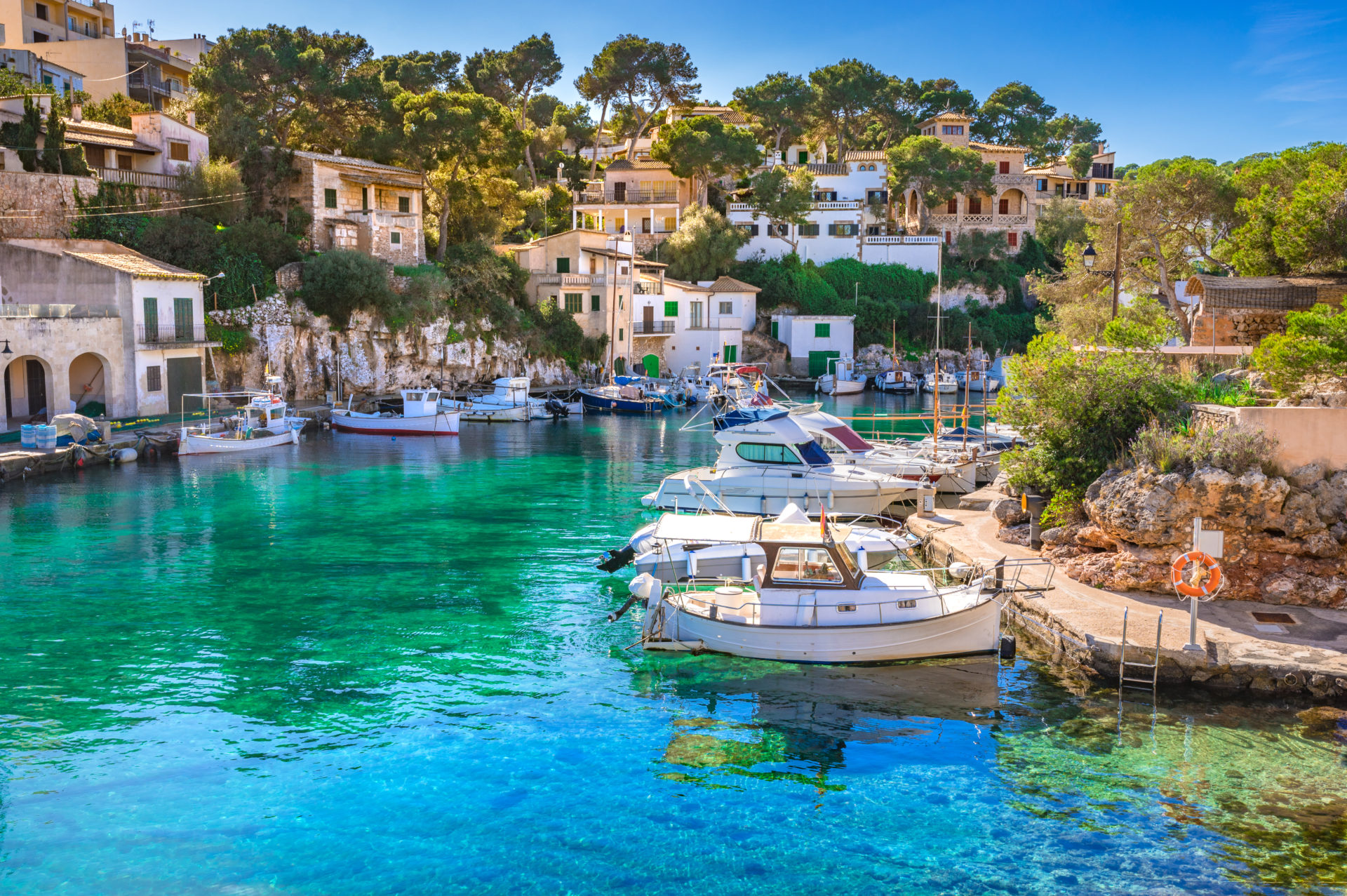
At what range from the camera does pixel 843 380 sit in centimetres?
6475

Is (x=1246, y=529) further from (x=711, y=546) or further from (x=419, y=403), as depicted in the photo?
(x=419, y=403)

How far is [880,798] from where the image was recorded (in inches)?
479

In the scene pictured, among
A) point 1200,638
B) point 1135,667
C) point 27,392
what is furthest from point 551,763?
point 27,392

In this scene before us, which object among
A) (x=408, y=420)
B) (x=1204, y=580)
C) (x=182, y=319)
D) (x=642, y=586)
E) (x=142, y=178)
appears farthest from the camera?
(x=142, y=178)

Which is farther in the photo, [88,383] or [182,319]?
[182,319]

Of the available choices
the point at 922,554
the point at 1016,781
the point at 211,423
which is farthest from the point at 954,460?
the point at 211,423

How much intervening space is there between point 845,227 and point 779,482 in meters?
52.6

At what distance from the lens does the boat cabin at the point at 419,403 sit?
147ft

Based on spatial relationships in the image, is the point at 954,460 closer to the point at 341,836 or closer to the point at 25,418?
the point at 341,836

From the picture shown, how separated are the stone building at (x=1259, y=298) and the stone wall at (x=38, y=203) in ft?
142

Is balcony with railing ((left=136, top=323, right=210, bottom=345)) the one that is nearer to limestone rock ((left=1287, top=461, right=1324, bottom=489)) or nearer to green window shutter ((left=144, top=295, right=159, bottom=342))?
green window shutter ((left=144, top=295, right=159, bottom=342))

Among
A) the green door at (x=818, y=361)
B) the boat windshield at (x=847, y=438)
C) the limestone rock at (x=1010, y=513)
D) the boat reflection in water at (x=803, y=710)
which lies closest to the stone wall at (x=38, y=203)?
the boat windshield at (x=847, y=438)

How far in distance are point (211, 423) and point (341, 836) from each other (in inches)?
1230

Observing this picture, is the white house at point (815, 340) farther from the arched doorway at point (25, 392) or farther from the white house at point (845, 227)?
the arched doorway at point (25, 392)
